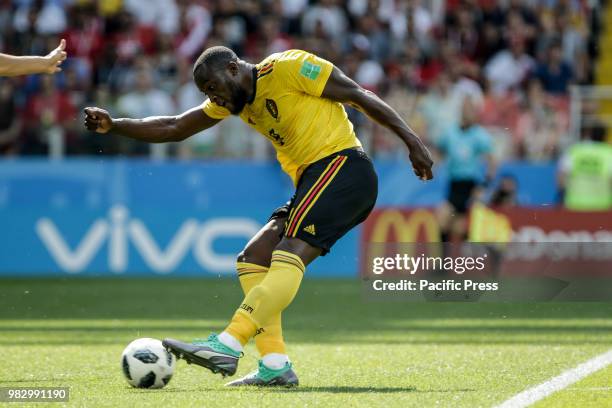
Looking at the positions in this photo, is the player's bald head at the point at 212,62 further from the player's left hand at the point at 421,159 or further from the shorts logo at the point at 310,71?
the player's left hand at the point at 421,159

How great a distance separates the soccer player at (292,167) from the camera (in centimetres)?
664

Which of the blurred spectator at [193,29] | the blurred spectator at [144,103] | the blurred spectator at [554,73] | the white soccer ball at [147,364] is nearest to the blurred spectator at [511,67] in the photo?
the blurred spectator at [554,73]

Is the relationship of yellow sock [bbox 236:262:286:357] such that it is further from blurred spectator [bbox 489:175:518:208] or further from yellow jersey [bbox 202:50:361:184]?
blurred spectator [bbox 489:175:518:208]

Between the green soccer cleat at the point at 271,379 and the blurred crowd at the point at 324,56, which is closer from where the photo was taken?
the green soccer cleat at the point at 271,379

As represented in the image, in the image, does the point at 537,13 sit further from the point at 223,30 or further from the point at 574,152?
the point at 223,30

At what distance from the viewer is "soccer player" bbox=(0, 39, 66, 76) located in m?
7.52

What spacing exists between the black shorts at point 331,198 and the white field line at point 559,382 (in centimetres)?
132

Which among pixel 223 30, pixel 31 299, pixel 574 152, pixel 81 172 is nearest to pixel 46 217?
pixel 81 172

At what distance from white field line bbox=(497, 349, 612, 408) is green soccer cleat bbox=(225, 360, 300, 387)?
1278 millimetres

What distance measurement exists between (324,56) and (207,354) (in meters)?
11.2

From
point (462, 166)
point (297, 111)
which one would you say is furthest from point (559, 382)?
point (462, 166)

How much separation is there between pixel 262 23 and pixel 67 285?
17.4 feet

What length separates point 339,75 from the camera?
679cm

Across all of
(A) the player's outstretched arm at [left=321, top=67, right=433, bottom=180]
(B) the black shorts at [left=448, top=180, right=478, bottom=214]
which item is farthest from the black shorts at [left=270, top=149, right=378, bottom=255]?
(B) the black shorts at [left=448, top=180, right=478, bottom=214]
